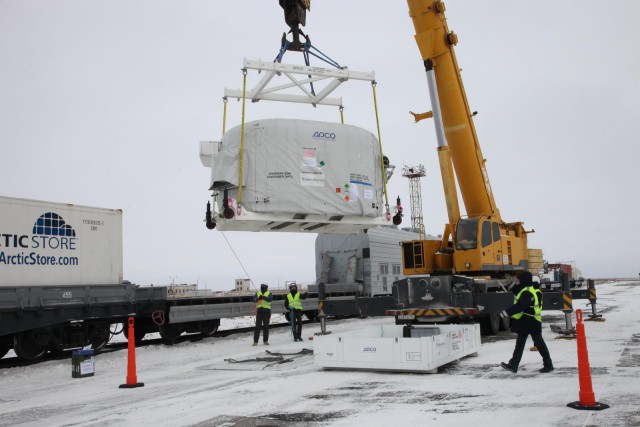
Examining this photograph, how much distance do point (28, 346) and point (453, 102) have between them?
11294 millimetres

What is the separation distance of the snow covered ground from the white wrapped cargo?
9.07ft

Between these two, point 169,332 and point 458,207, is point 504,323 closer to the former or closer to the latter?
point 458,207

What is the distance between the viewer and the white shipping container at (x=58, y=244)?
41.4 ft

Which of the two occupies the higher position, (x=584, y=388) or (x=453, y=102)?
(x=453, y=102)

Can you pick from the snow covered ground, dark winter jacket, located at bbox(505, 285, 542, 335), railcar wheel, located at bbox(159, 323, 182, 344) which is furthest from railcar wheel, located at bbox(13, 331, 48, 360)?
dark winter jacket, located at bbox(505, 285, 542, 335)

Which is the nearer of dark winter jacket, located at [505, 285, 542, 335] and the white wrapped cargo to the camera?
dark winter jacket, located at [505, 285, 542, 335]

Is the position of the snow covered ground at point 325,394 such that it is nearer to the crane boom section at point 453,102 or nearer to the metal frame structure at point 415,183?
the crane boom section at point 453,102

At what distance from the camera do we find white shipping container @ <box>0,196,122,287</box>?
12.6 metres

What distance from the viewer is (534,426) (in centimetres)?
553

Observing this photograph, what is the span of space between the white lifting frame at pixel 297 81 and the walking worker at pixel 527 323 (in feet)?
17.7

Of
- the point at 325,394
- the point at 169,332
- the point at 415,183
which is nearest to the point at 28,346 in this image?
the point at 169,332

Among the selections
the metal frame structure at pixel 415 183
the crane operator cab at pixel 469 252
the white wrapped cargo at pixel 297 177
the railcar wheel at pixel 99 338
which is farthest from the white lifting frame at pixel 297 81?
the metal frame structure at pixel 415 183

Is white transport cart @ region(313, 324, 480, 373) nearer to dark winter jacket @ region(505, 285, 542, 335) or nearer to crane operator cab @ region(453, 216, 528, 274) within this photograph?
dark winter jacket @ region(505, 285, 542, 335)

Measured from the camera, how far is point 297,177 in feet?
35.9
